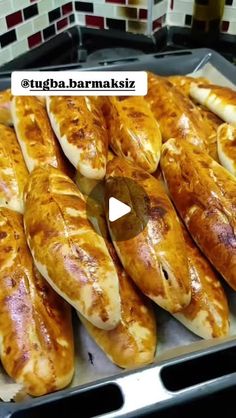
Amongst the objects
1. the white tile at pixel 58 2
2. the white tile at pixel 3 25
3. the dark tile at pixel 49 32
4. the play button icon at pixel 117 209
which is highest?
the white tile at pixel 58 2

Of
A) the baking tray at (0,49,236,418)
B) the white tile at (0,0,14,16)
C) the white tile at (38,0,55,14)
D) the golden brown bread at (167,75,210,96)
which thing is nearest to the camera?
the baking tray at (0,49,236,418)

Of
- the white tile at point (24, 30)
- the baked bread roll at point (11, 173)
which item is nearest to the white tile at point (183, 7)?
the white tile at point (24, 30)

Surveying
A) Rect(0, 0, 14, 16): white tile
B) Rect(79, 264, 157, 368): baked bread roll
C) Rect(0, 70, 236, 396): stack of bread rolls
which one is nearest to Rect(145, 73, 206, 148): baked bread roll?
Rect(0, 70, 236, 396): stack of bread rolls

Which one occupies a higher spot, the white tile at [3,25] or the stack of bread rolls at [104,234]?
the white tile at [3,25]

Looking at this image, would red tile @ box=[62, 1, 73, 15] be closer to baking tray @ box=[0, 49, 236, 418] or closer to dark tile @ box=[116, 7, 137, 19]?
dark tile @ box=[116, 7, 137, 19]

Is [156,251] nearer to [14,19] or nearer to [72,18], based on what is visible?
[14,19]

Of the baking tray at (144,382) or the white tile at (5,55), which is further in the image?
the white tile at (5,55)

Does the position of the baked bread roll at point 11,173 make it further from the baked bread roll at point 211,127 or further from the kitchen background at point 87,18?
the kitchen background at point 87,18
